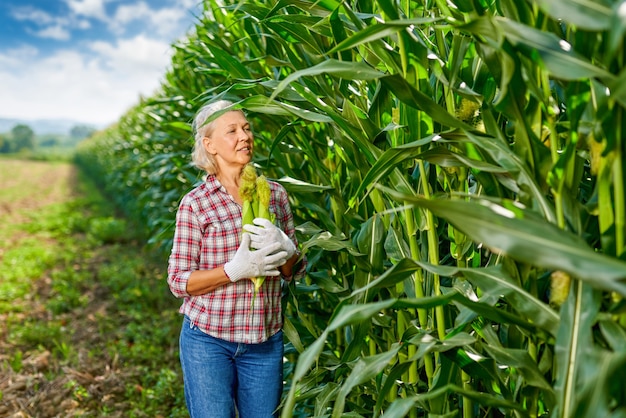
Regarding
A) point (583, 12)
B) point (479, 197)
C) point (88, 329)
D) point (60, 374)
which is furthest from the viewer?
point (88, 329)

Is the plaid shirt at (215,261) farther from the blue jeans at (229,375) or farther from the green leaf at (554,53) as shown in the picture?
the green leaf at (554,53)

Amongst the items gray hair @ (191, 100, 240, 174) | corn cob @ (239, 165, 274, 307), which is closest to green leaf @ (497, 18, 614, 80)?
corn cob @ (239, 165, 274, 307)

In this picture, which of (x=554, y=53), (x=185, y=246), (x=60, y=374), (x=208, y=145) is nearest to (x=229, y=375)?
(x=185, y=246)

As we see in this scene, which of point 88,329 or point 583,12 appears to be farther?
point 88,329

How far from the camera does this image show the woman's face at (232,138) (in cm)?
194

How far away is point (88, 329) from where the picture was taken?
192 inches

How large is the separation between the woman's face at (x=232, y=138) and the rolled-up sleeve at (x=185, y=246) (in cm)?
21

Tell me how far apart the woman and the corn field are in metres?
0.14

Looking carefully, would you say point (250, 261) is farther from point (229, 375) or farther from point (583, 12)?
point (583, 12)

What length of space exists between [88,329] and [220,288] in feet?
11.1

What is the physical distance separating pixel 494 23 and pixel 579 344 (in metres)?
0.55

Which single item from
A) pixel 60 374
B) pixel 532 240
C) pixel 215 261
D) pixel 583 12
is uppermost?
pixel 583 12

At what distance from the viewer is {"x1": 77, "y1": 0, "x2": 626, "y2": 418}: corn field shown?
0.95 metres

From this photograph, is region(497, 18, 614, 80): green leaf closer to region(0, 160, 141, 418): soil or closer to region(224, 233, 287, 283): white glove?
region(224, 233, 287, 283): white glove
